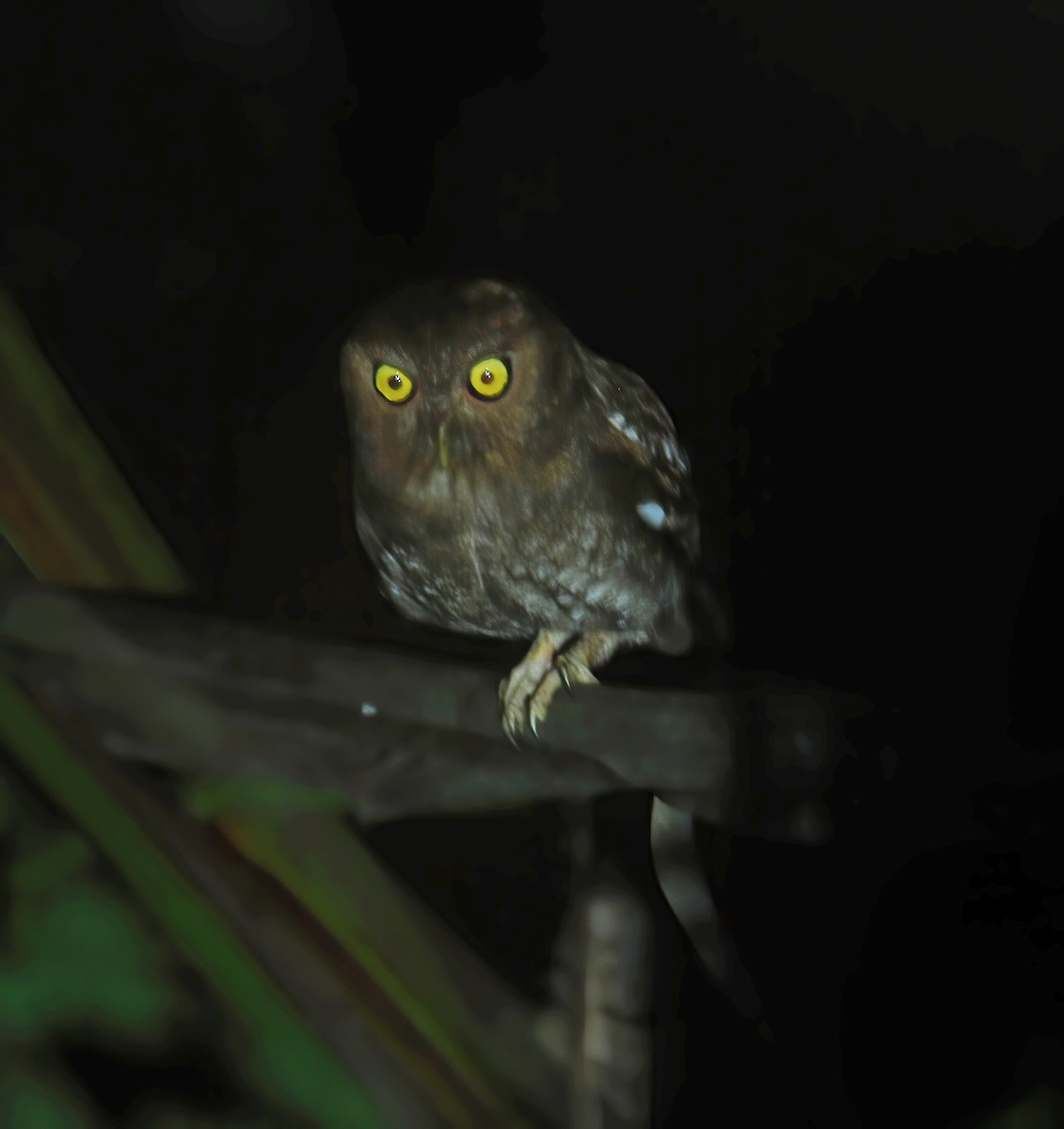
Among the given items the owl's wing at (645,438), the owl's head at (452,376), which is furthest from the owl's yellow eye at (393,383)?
the owl's wing at (645,438)

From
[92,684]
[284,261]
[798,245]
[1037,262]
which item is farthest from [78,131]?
[1037,262]

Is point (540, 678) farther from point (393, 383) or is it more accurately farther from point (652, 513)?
point (393, 383)

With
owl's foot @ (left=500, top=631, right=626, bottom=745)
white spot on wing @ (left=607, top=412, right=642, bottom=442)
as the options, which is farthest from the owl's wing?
owl's foot @ (left=500, top=631, right=626, bottom=745)

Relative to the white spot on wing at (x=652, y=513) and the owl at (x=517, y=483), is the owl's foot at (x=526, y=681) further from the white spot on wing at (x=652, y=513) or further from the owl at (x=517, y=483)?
the white spot on wing at (x=652, y=513)

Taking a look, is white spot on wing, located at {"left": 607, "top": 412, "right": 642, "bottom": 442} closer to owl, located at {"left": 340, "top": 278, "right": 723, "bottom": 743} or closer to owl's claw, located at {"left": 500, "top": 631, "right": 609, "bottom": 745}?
owl, located at {"left": 340, "top": 278, "right": 723, "bottom": 743}

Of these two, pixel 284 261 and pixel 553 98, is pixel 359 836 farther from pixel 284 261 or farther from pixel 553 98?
pixel 553 98
